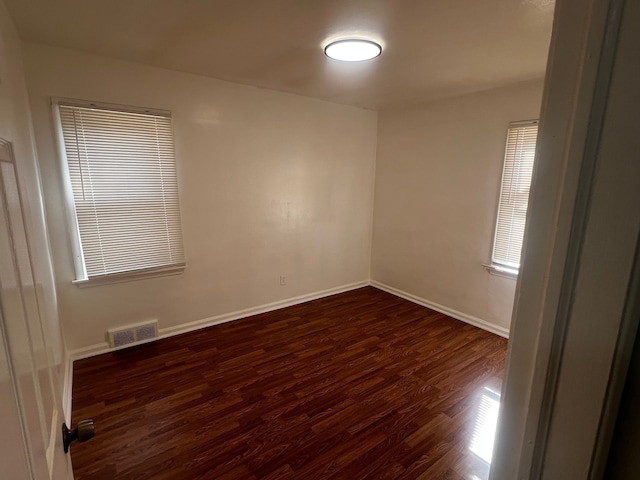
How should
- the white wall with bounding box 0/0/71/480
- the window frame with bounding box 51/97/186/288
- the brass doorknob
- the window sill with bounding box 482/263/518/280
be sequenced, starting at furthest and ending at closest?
the window sill with bounding box 482/263/518/280, the window frame with bounding box 51/97/186/288, the brass doorknob, the white wall with bounding box 0/0/71/480

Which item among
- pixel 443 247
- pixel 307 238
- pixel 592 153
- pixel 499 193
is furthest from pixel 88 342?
pixel 499 193

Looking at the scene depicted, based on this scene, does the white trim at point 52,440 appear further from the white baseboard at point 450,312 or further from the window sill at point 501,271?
the white baseboard at point 450,312

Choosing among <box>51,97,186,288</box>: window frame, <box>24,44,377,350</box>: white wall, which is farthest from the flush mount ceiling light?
<box>51,97,186,288</box>: window frame

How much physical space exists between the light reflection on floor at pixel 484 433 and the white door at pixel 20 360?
1752 mm

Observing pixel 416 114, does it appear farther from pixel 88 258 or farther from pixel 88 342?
pixel 88 342

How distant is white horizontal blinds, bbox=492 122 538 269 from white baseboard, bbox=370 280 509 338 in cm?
68

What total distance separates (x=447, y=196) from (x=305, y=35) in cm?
232

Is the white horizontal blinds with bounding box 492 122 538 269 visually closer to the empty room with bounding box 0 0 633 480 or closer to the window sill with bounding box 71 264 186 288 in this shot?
the empty room with bounding box 0 0 633 480

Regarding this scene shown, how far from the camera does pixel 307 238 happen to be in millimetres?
3826

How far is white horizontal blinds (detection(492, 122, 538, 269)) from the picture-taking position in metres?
2.81

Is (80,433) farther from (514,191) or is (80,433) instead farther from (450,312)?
(450,312)

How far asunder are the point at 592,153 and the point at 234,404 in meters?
2.34

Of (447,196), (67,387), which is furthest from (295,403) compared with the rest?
(447,196)

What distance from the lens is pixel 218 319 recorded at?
10.9 ft
